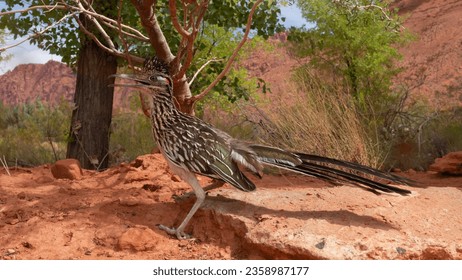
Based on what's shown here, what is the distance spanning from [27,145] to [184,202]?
672cm

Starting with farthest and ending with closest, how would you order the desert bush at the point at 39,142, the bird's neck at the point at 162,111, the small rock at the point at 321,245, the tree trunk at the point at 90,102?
the desert bush at the point at 39,142 < the tree trunk at the point at 90,102 < the bird's neck at the point at 162,111 < the small rock at the point at 321,245

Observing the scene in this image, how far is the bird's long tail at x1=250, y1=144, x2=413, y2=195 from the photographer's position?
3.78 meters

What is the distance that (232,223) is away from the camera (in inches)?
152

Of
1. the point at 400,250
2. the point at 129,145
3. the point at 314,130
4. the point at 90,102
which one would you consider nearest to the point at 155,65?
the point at 400,250

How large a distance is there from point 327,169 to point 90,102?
5228 millimetres

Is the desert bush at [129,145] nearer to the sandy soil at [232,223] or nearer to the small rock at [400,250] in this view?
the sandy soil at [232,223]

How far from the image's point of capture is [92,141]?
26.4 ft

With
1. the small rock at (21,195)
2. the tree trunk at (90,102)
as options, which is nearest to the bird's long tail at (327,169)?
the small rock at (21,195)

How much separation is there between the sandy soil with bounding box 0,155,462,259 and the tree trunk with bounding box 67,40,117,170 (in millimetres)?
3127

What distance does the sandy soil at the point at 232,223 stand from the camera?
3.50 metres

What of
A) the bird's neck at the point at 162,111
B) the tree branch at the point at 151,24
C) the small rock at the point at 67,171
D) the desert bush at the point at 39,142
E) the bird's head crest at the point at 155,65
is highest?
the tree branch at the point at 151,24

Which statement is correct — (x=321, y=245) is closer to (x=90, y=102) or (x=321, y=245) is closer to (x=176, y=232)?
(x=176, y=232)

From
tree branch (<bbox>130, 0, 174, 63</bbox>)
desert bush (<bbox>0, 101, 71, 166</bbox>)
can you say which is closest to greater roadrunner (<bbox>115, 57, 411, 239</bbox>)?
tree branch (<bbox>130, 0, 174, 63</bbox>)

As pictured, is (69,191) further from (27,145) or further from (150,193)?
(27,145)
